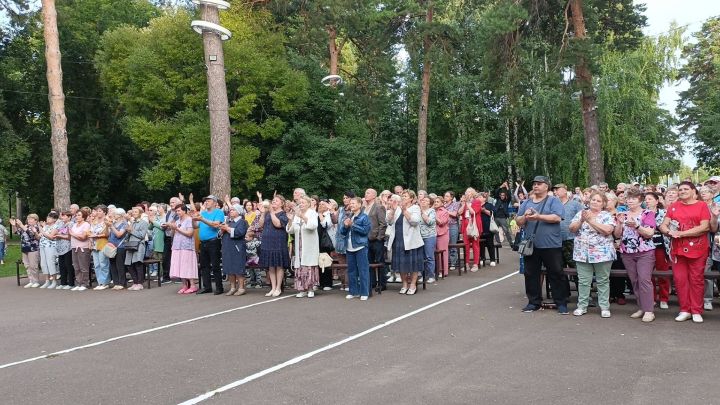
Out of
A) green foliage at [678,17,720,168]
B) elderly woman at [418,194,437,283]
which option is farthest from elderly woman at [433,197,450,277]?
green foliage at [678,17,720,168]

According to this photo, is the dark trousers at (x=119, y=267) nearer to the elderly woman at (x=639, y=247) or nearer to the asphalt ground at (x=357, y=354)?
the asphalt ground at (x=357, y=354)

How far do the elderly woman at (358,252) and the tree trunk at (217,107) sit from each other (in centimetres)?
588

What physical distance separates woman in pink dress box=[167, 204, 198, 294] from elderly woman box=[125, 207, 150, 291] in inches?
43.3

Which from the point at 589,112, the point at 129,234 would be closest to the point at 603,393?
the point at 129,234

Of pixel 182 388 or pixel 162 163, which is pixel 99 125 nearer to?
pixel 162 163

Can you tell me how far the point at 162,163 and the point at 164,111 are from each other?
8.75 ft

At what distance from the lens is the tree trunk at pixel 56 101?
1780 cm

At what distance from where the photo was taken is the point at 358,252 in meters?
10.6

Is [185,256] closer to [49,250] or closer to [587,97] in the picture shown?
[49,250]

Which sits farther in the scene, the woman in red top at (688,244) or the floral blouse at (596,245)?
the floral blouse at (596,245)

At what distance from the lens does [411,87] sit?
3488 centimetres

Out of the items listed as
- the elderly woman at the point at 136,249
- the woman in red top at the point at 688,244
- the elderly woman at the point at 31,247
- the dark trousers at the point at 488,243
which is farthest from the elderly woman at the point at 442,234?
the elderly woman at the point at 31,247

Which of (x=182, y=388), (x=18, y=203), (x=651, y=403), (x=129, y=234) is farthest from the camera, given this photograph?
(x=18, y=203)

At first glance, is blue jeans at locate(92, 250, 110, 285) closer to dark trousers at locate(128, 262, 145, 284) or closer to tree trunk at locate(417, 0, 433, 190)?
dark trousers at locate(128, 262, 145, 284)
